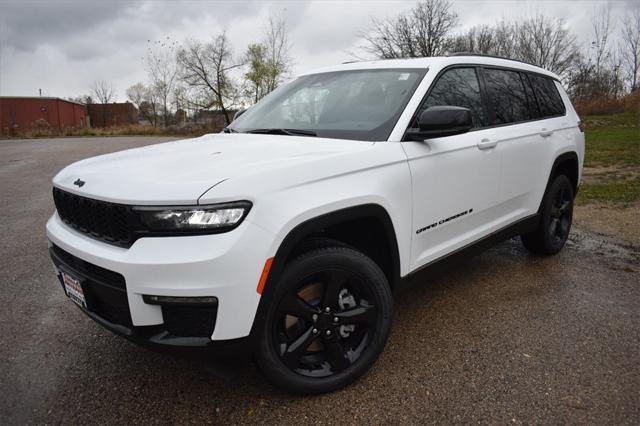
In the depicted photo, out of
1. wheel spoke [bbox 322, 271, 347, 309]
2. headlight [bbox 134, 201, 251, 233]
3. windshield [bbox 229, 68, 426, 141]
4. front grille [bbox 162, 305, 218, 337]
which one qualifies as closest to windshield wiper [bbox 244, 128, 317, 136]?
windshield [bbox 229, 68, 426, 141]

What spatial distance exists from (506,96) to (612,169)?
818cm

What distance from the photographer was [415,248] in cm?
273

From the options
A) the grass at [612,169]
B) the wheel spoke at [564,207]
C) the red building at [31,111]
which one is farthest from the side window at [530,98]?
the red building at [31,111]

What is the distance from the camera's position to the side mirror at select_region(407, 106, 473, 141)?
8.35 ft

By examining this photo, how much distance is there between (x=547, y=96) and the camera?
4254 mm

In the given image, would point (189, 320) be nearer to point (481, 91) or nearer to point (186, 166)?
point (186, 166)

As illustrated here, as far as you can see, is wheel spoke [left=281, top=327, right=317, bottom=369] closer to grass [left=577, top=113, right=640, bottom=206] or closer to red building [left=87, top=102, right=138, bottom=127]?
grass [left=577, top=113, right=640, bottom=206]

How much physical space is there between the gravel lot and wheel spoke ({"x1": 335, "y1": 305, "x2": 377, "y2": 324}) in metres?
0.37

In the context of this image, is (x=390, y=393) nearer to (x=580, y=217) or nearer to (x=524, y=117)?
(x=524, y=117)

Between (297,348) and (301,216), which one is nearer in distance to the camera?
(301,216)

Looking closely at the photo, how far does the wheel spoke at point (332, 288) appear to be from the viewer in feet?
7.45

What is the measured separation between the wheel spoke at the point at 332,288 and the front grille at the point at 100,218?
916 mm

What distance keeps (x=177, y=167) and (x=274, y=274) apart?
2.34 feet

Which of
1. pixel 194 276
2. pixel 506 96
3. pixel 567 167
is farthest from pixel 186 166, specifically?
pixel 567 167
